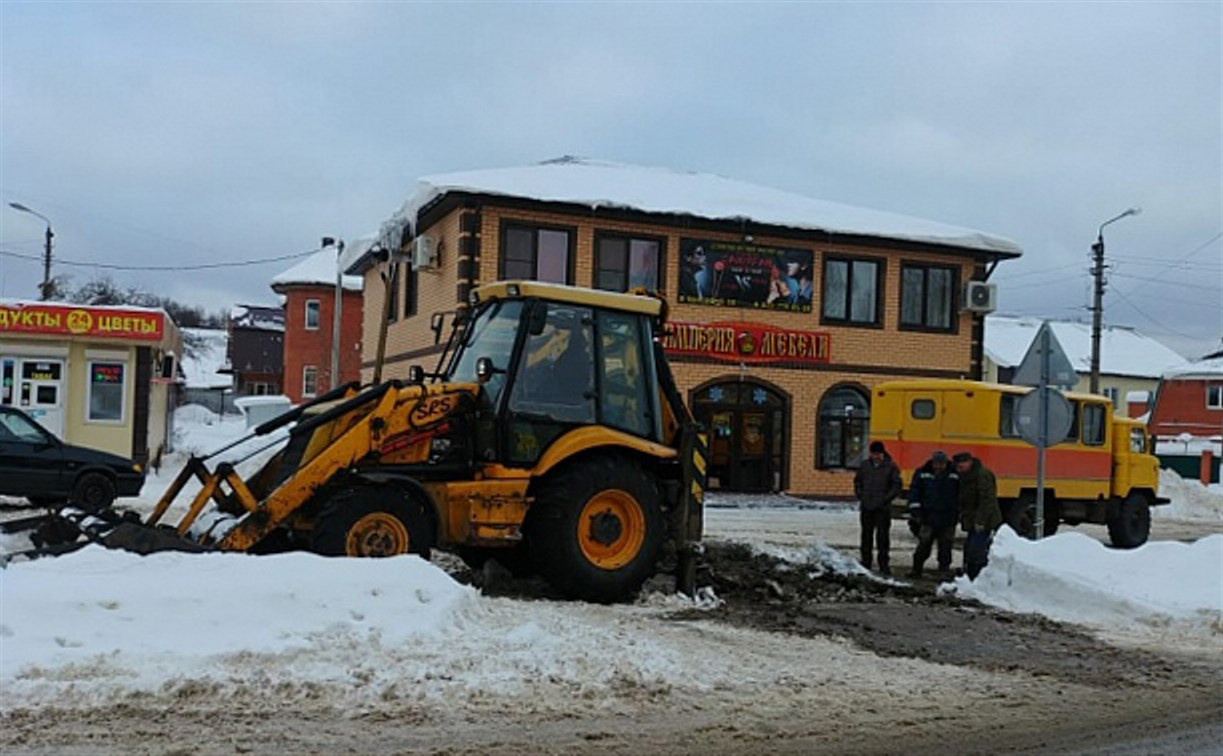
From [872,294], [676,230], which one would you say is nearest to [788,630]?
[676,230]

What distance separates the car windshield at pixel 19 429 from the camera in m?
16.7

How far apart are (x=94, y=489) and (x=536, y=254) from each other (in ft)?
35.7

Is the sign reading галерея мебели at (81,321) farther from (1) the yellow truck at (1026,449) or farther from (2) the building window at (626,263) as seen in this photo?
(1) the yellow truck at (1026,449)

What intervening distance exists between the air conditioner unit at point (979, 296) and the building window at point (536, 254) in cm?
959

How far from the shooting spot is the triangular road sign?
12.7m

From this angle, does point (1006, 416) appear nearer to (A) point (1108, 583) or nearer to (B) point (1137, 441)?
(B) point (1137, 441)

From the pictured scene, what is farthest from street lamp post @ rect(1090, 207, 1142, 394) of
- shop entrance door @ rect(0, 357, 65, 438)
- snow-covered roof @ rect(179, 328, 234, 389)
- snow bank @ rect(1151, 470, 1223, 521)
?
snow-covered roof @ rect(179, 328, 234, 389)

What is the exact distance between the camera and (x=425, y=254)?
26031mm

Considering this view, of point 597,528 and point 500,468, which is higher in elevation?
point 500,468

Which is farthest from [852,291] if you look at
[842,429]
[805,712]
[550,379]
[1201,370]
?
[1201,370]

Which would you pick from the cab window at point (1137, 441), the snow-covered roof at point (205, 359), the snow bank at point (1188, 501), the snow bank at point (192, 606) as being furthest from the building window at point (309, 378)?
the snow bank at point (192, 606)

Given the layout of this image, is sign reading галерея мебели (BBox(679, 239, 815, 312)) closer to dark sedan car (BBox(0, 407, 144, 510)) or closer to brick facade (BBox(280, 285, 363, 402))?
dark sedan car (BBox(0, 407, 144, 510))

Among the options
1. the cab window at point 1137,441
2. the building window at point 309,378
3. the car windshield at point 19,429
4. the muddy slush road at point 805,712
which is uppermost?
the building window at point 309,378

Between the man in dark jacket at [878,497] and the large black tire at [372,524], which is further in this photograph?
the man in dark jacket at [878,497]
